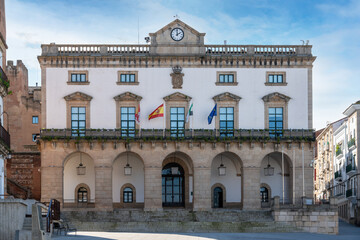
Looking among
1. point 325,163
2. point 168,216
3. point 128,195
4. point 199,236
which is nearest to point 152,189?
point 128,195

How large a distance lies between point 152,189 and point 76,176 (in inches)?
252

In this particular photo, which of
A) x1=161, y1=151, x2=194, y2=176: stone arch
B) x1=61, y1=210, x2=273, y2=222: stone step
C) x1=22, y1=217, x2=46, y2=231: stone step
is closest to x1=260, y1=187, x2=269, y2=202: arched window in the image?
x1=61, y1=210, x2=273, y2=222: stone step

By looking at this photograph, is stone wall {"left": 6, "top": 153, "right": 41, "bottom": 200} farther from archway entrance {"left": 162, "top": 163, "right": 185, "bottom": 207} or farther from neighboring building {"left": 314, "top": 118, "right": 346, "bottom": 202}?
neighboring building {"left": 314, "top": 118, "right": 346, "bottom": 202}

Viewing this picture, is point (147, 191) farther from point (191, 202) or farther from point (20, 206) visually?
point (20, 206)

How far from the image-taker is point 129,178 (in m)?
57.3

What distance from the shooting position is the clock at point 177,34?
56.8m

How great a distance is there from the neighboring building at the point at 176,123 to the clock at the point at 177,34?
0.08 m

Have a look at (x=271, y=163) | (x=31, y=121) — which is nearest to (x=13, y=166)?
(x=31, y=121)

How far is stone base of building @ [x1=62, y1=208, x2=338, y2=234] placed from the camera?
160 feet

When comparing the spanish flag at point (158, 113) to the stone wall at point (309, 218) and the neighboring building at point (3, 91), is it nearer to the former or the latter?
the stone wall at point (309, 218)

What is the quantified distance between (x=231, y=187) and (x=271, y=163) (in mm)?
3712

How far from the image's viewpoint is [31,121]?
68.6 metres

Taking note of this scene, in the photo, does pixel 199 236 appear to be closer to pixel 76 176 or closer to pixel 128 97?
pixel 128 97

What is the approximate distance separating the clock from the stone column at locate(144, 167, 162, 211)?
1019cm
